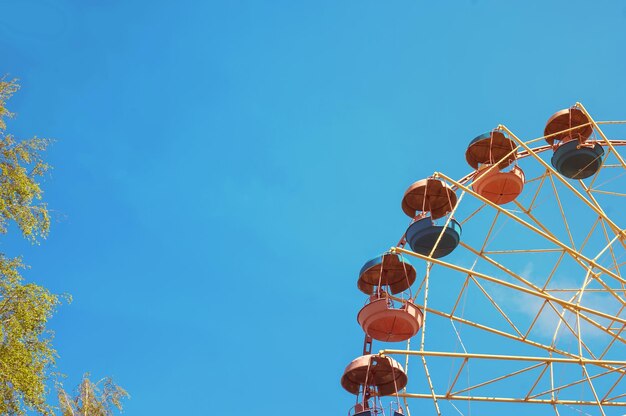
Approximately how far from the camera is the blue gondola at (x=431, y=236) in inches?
543

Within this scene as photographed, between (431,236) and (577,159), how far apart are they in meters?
4.91

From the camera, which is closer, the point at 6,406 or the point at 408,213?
the point at 6,406

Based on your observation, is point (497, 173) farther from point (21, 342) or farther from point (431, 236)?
point (21, 342)

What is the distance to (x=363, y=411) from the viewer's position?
12.6 metres

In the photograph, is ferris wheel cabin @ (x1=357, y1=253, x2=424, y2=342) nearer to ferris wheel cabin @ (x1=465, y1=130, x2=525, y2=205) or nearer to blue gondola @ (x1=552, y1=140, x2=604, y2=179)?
ferris wheel cabin @ (x1=465, y1=130, x2=525, y2=205)

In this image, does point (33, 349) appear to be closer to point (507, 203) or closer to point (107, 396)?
point (107, 396)

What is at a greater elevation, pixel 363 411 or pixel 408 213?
pixel 408 213

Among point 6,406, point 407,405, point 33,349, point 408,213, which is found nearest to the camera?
point 6,406

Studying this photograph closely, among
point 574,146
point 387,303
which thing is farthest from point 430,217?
point 574,146

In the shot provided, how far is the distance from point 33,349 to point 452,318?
7.00 m

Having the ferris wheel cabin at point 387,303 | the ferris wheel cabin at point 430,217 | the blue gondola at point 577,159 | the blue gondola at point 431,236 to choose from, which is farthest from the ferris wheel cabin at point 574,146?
the ferris wheel cabin at point 387,303

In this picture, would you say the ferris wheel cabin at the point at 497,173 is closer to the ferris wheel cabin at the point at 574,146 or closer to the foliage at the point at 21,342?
the ferris wheel cabin at the point at 574,146

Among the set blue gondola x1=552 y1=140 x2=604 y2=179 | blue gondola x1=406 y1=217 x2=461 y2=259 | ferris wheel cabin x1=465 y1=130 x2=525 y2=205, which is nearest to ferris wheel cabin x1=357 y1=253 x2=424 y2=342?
blue gondola x1=406 y1=217 x2=461 y2=259

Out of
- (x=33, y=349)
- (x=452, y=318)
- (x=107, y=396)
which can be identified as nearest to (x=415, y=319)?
(x=452, y=318)
